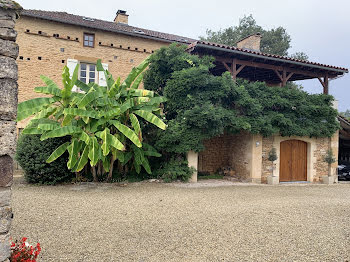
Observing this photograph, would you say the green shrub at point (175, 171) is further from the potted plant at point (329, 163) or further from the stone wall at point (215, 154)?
the potted plant at point (329, 163)

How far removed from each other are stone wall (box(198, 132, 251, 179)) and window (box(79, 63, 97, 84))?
20.7ft

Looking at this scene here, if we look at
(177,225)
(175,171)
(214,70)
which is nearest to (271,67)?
(214,70)

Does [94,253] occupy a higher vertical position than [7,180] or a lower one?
lower

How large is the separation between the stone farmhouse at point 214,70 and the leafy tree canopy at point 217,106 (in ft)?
2.63

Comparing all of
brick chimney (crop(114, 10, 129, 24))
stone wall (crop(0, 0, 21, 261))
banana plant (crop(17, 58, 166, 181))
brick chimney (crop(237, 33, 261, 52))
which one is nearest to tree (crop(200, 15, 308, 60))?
brick chimney (crop(237, 33, 261, 52))

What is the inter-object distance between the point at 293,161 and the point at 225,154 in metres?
3.11

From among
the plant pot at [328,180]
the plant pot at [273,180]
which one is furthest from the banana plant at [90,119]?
the plant pot at [328,180]

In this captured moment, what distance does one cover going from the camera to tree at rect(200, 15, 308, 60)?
26.3 meters

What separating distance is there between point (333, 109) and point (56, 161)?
1143cm

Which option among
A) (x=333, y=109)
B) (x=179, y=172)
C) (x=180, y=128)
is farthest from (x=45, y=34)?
(x=333, y=109)

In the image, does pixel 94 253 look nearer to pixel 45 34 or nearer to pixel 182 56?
pixel 182 56

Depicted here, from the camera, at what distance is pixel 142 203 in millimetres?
6504

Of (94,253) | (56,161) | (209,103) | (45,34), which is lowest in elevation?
(94,253)

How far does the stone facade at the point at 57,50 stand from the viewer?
11.7 metres
